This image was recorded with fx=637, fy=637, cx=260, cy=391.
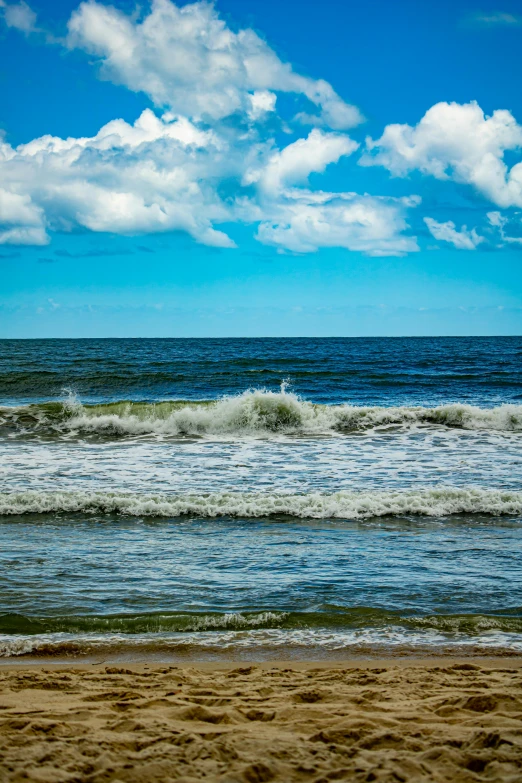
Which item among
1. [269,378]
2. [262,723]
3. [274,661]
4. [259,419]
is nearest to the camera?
[262,723]

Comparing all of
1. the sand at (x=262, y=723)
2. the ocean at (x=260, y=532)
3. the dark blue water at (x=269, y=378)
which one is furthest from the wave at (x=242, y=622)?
the dark blue water at (x=269, y=378)

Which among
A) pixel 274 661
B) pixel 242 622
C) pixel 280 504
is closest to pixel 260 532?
pixel 280 504

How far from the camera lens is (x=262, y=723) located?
3.87 meters

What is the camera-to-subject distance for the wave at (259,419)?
19.9m

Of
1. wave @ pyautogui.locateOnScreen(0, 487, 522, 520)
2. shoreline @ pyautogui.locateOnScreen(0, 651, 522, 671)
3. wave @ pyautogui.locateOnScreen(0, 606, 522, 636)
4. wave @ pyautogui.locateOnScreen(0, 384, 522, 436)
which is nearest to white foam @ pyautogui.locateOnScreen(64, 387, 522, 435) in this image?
wave @ pyautogui.locateOnScreen(0, 384, 522, 436)

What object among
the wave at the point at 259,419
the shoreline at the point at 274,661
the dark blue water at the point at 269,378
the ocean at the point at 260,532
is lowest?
the shoreline at the point at 274,661

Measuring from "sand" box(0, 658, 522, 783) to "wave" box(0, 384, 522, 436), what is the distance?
48.0 feet

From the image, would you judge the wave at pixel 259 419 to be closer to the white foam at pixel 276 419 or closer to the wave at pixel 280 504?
the white foam at pixel 276 419

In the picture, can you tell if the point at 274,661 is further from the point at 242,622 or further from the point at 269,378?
the point at 269,378

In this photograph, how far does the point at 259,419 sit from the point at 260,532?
11.0 m

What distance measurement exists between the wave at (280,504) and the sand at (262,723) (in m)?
5.19

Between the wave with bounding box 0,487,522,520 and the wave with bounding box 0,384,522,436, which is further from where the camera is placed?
the wave with bounding box 0,384,522,436

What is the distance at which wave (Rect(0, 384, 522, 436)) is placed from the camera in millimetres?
19906

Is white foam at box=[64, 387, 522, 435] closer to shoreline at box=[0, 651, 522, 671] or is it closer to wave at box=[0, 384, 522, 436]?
wave at box=[0, 384, 522, 436]
